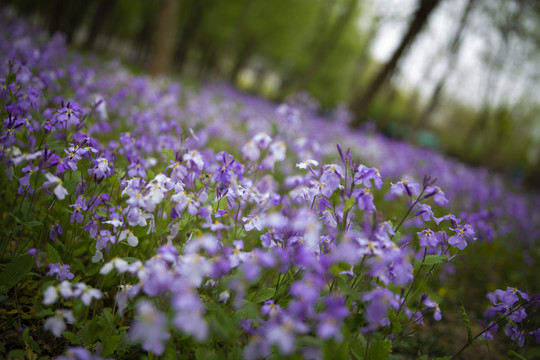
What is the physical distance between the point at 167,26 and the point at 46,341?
9.15 metres

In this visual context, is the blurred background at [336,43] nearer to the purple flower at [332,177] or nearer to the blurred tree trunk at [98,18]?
the blurred tree trunk at [98,18]

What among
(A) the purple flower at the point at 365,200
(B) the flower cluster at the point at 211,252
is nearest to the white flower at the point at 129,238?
(B) the flower cluster at the point at 211,252

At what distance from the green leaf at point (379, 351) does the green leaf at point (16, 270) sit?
1.74m

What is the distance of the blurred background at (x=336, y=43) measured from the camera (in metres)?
11.1

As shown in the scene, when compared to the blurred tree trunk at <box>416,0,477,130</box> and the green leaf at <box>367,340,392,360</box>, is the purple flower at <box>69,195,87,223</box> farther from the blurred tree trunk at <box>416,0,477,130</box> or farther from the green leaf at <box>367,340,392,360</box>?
the blurred tree trunk at <box>416,0,477,130</box>

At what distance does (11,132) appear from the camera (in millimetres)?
1914

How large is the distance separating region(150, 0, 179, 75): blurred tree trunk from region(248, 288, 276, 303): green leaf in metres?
9.00

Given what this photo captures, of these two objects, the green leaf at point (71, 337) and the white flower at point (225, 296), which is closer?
the green leaf at point (71, 337)

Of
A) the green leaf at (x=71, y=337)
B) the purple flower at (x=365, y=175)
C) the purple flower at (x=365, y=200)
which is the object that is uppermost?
the purple flower at (x=365, y=175)

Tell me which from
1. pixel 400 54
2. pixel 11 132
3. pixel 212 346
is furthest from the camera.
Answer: pixel 400 54

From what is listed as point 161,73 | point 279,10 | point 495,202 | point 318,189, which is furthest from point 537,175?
point 318,189

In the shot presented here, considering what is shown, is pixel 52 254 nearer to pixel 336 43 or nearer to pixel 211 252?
pixel 211 252

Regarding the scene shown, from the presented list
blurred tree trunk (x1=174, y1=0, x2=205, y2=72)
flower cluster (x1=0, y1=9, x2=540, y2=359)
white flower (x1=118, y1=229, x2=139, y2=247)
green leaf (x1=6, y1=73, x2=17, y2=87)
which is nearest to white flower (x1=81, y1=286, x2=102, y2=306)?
flower cluster (x1=0, y1=9, x2=540, y2=359)

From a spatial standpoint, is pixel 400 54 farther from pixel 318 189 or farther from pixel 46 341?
pixel 46 341
